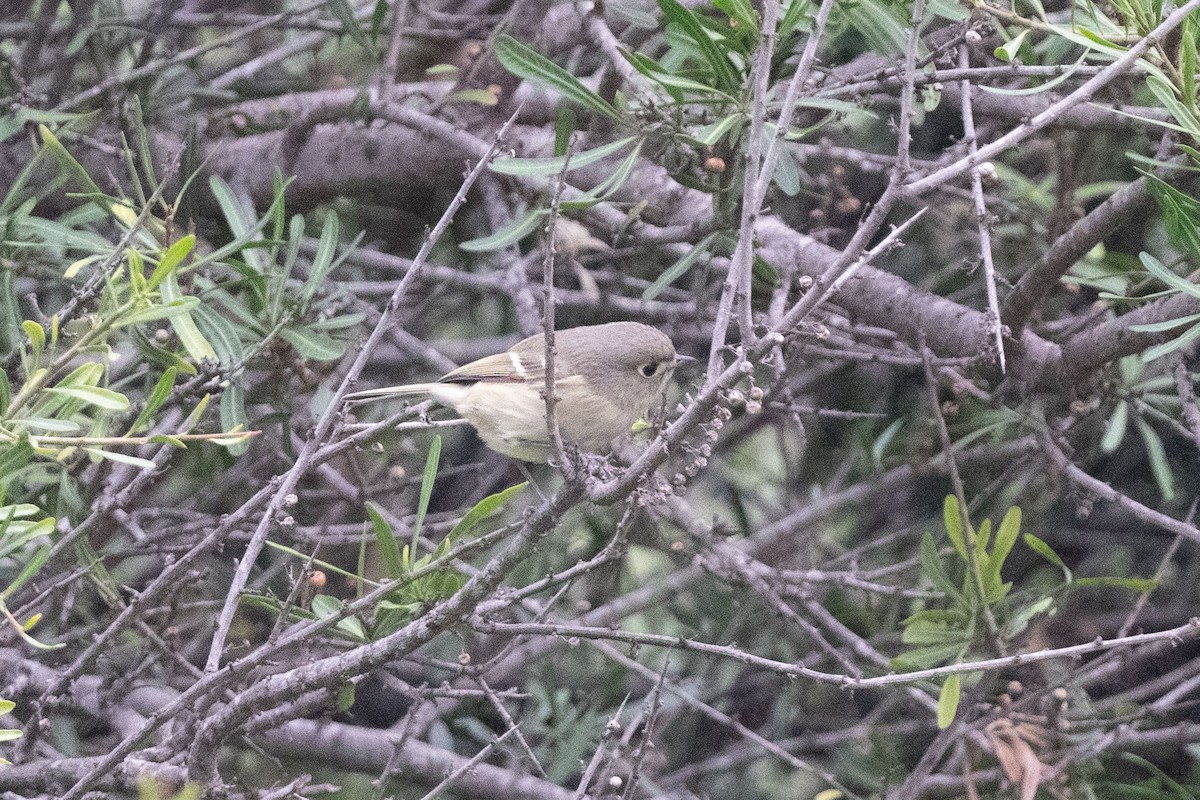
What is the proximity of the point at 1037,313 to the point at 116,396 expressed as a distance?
2837 mm

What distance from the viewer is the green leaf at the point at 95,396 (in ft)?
6.90

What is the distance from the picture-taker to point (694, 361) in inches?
159

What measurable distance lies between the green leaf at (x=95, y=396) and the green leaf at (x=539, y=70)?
1366 mm

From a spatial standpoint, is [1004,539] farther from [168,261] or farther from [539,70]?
[168,261]

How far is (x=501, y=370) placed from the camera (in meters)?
3.90

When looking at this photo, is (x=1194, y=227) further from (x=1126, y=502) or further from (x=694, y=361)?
(x=694, y=361)

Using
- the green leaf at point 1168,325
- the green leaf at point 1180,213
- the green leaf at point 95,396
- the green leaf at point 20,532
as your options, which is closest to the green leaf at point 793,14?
the green leaf at point 1180,213

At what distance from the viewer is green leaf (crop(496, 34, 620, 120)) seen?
2.98m

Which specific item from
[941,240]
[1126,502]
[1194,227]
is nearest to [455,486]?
[941,240]

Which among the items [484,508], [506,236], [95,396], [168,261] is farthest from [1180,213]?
[95,396]

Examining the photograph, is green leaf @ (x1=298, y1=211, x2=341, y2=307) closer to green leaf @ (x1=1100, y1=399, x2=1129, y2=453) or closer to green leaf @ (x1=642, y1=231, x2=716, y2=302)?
green leaf @ (x1=642, y1=231, x2=716, y2=302)

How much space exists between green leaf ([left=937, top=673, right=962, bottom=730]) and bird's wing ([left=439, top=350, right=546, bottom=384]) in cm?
163

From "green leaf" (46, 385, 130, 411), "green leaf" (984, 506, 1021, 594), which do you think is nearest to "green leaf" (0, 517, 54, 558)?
"green leaf" (46, 385, 130, 411)

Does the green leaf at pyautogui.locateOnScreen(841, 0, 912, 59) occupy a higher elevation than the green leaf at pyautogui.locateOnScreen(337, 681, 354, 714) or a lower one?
higher
